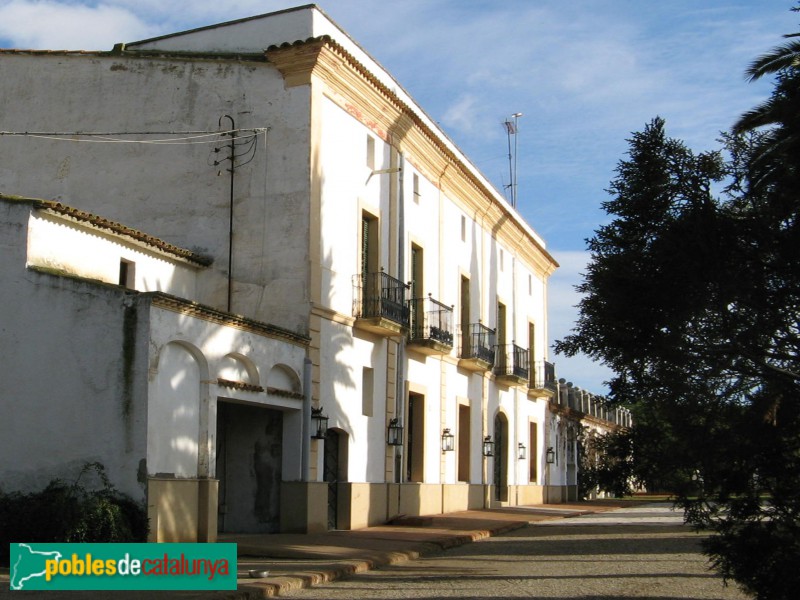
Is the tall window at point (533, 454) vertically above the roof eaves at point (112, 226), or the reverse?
the roof eaves at point (112, 226)

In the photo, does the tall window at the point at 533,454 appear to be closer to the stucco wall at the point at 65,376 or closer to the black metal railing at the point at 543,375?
the black metal railing at the point at 543,375

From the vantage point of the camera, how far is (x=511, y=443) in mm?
32156

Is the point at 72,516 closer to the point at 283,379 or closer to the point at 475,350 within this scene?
the point at 283,379

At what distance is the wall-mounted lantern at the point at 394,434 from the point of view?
2202cm

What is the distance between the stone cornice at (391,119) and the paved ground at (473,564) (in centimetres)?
795

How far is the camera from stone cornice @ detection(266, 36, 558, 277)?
19281mm

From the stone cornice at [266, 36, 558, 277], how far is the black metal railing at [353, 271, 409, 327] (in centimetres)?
305

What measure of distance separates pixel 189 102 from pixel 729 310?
11906 millimetres

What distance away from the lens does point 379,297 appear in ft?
69.3

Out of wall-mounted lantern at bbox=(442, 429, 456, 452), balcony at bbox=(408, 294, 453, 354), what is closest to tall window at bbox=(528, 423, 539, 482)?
wall-mounted lantern at bbox=(442, 429, 456, 452)

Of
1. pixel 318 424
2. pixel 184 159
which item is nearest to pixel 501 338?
pixel 318 424

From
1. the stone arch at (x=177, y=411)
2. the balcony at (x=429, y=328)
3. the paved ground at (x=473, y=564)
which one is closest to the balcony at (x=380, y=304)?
the balcony at (x=429, y=328)

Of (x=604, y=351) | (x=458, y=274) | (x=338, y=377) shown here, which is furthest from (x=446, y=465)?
(x=604, y=351)
